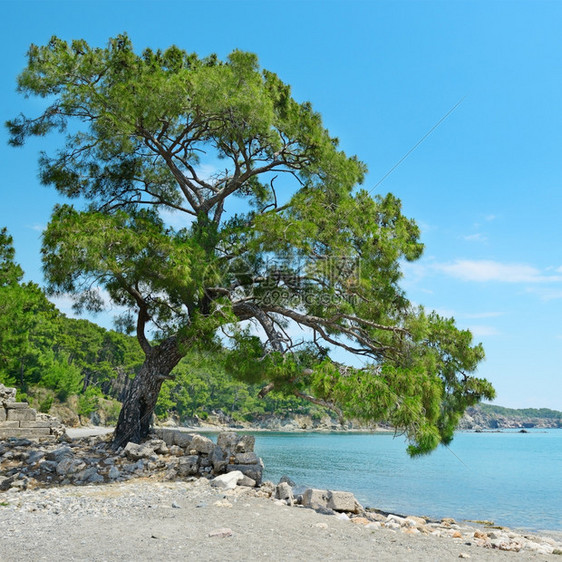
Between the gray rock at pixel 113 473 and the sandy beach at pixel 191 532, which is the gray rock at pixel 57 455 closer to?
the gray rock at pixel 113 473

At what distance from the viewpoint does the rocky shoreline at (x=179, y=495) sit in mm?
5984

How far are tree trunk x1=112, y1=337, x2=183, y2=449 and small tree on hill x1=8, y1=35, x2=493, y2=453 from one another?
0.10ft

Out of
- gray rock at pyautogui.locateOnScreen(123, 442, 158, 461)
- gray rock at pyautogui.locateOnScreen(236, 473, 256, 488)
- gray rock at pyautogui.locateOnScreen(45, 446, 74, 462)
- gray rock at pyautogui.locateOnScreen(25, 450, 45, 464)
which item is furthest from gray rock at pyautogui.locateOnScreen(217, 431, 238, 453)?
gray rock at pyautogui.locateOnScreen(25, 450, 45, 464)

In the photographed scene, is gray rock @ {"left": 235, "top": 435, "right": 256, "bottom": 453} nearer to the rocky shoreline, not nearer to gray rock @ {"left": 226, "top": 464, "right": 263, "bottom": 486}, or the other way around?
the rocky shoreline

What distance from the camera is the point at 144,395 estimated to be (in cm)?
1128

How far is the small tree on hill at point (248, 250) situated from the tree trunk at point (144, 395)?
0.03 metres

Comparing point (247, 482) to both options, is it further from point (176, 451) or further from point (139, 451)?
point (139, 451)

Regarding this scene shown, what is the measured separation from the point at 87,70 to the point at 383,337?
8.41 meters

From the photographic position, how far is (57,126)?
38.0 feet

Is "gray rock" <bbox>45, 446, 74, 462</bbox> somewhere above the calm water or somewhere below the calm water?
above

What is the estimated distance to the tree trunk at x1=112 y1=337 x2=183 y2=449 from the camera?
1114cm

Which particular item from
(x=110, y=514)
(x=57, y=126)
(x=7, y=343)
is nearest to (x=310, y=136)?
(x=57, y=126)

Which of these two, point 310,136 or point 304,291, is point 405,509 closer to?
point 304,291

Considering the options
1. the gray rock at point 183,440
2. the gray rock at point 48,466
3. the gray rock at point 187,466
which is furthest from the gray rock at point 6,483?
the gray rock at point 183,440
